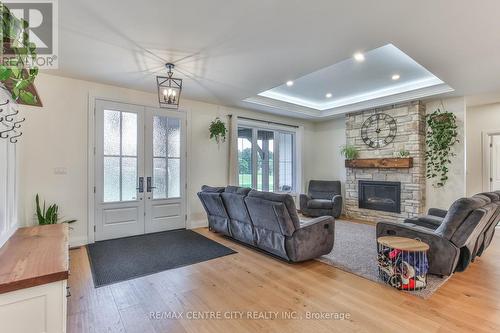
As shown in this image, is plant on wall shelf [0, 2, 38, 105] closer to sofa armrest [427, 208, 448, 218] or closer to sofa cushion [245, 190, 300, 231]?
sofa cushion [245, 190, 300, 231]

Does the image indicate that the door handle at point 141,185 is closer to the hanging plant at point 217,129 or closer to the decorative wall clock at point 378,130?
the hanging plant at point 217,129

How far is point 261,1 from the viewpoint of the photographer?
7.28 feet

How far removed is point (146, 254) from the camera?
3.72 metres

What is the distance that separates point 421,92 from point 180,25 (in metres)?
4.72

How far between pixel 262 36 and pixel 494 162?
638cm

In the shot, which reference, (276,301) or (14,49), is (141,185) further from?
(14,49)

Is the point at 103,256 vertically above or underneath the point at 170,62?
underneath

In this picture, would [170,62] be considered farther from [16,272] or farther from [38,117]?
[16,272]

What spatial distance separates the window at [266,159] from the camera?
6488 mm

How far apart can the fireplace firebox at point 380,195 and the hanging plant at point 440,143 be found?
741 millimetres

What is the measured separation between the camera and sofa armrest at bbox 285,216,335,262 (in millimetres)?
3250

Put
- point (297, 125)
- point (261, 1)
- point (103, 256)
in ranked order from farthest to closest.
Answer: point (297, 125), point (103, 256), point (261, 1)

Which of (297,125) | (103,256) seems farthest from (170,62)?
(297,125)

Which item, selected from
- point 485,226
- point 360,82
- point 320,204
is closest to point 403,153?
point 360,82
